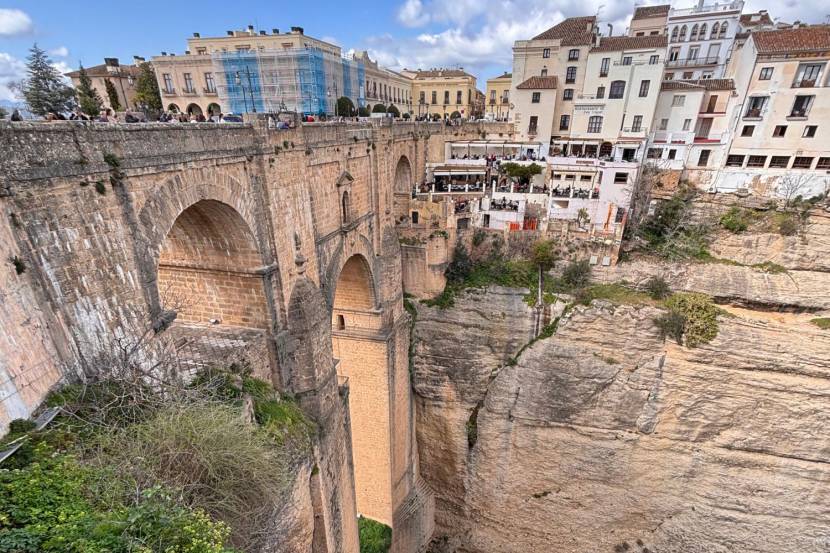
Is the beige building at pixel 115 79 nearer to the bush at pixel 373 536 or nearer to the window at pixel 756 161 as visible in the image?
the bush at pixel 373 536

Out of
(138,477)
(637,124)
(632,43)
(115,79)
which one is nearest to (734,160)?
(637,124)

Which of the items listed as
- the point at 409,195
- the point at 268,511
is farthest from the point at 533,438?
the point at 268,511

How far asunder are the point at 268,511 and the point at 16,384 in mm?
3084

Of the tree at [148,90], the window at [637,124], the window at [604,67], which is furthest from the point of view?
the tree at [148,90]

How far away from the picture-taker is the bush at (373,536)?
13.8 metres

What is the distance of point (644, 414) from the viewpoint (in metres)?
14.7

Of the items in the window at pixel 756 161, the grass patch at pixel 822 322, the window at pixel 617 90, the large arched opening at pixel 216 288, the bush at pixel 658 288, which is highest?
the window at pixel 617 90

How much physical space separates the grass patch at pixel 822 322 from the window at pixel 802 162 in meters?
8.53

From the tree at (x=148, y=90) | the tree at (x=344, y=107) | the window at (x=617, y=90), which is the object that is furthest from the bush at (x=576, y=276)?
the tree at (x=148, y=90)

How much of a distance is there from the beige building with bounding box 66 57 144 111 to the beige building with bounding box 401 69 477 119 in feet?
79.1

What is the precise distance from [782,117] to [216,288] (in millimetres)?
23601

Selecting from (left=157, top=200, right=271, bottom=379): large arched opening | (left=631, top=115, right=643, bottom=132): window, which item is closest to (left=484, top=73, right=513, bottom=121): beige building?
(left=631, top=115, right=643, bottom=132): window

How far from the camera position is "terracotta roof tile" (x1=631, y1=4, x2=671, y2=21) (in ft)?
87.6

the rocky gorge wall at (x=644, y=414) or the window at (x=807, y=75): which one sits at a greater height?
the window at (x=807, y=75)
